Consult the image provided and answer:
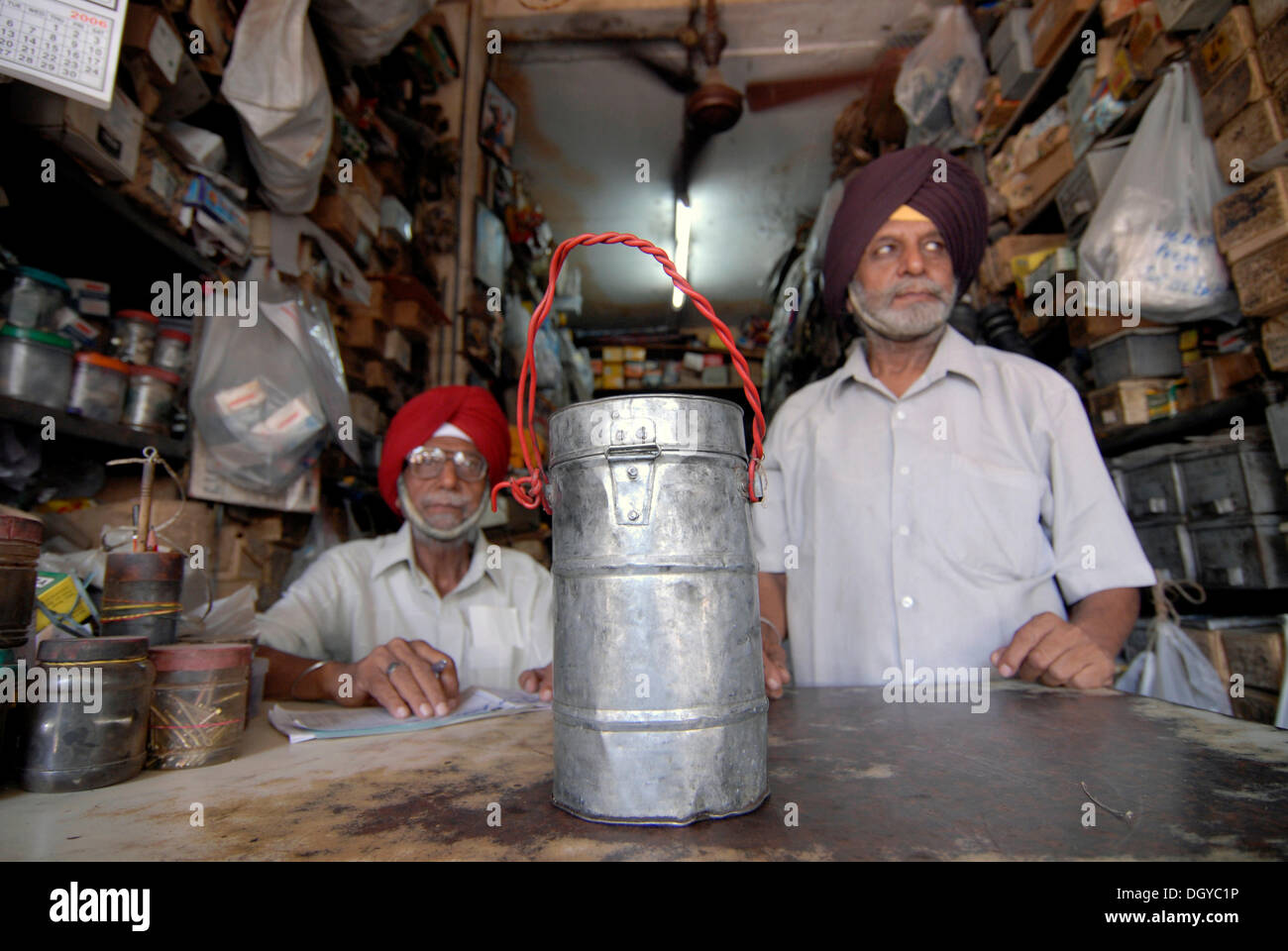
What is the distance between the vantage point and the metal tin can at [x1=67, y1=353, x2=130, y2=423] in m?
1.76

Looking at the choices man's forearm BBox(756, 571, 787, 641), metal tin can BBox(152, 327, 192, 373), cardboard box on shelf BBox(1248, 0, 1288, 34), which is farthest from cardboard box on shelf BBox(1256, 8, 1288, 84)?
metal tin can BBox(152, 327, 192, 373)

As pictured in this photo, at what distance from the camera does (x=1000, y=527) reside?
180 centimetres

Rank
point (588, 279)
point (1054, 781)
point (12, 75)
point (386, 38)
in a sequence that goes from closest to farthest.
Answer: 1. point (1054, 781)
2. point (12, 75)
3. point (386, 38)
4. point (588, 279)

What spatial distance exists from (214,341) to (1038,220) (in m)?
3.31

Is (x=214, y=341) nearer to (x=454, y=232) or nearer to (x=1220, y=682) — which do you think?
(x=454, y=232)

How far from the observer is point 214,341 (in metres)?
2.09

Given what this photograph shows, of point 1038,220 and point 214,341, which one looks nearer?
point 214,341

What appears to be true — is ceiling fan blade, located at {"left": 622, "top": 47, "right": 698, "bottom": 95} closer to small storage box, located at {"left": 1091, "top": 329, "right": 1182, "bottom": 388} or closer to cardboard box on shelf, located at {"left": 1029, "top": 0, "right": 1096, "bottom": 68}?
cardboard box on shelf, located at {"left": 1029, "top": 0, "right": 1096, "bottom": 68}

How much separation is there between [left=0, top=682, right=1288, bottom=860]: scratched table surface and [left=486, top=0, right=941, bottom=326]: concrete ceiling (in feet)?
13.8

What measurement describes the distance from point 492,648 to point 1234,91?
8.81ft

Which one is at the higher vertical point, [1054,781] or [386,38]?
[386,38]

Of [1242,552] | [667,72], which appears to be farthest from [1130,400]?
[667,72]

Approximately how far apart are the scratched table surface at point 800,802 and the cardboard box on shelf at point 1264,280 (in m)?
1.22
